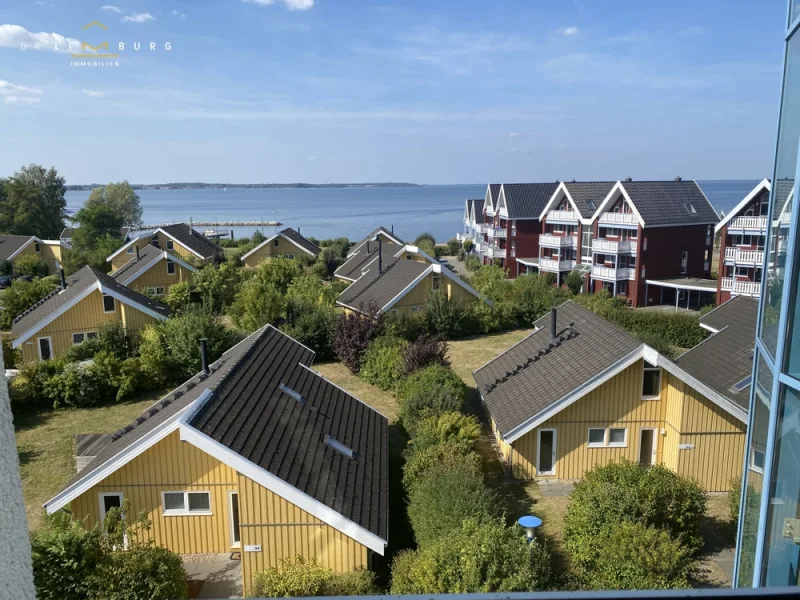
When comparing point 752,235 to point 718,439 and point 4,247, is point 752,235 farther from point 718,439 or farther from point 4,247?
point 4,247

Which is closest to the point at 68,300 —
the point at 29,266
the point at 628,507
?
the point at 628,507

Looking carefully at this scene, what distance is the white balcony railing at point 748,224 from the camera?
35.1 meters

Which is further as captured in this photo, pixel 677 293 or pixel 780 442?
pixel 677 293

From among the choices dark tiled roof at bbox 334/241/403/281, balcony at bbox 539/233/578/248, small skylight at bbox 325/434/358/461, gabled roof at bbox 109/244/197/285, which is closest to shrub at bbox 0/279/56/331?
gabled roof at bbox 109/244/197/285

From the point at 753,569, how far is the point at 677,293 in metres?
37.9

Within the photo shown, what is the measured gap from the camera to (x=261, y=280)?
41.5 metres

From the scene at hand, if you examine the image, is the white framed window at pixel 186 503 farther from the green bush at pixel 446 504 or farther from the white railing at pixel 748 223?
the white railing at pixel 748 223

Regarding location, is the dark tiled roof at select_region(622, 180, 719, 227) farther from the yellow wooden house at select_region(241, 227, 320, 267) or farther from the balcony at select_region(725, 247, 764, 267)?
the yellow wooden house at select_region(241, 227, 320, 267)

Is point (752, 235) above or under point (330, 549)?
above

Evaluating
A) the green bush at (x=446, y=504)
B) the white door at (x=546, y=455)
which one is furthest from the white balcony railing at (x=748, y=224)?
the green bush at (x=446, y=504)

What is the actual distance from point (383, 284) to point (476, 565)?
26.7 m

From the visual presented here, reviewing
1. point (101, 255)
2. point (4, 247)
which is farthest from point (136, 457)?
point (4, 247)

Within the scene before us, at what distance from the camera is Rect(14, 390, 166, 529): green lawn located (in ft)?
57.5

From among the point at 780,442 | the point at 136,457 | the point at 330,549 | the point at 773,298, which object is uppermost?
the point at 773,298
